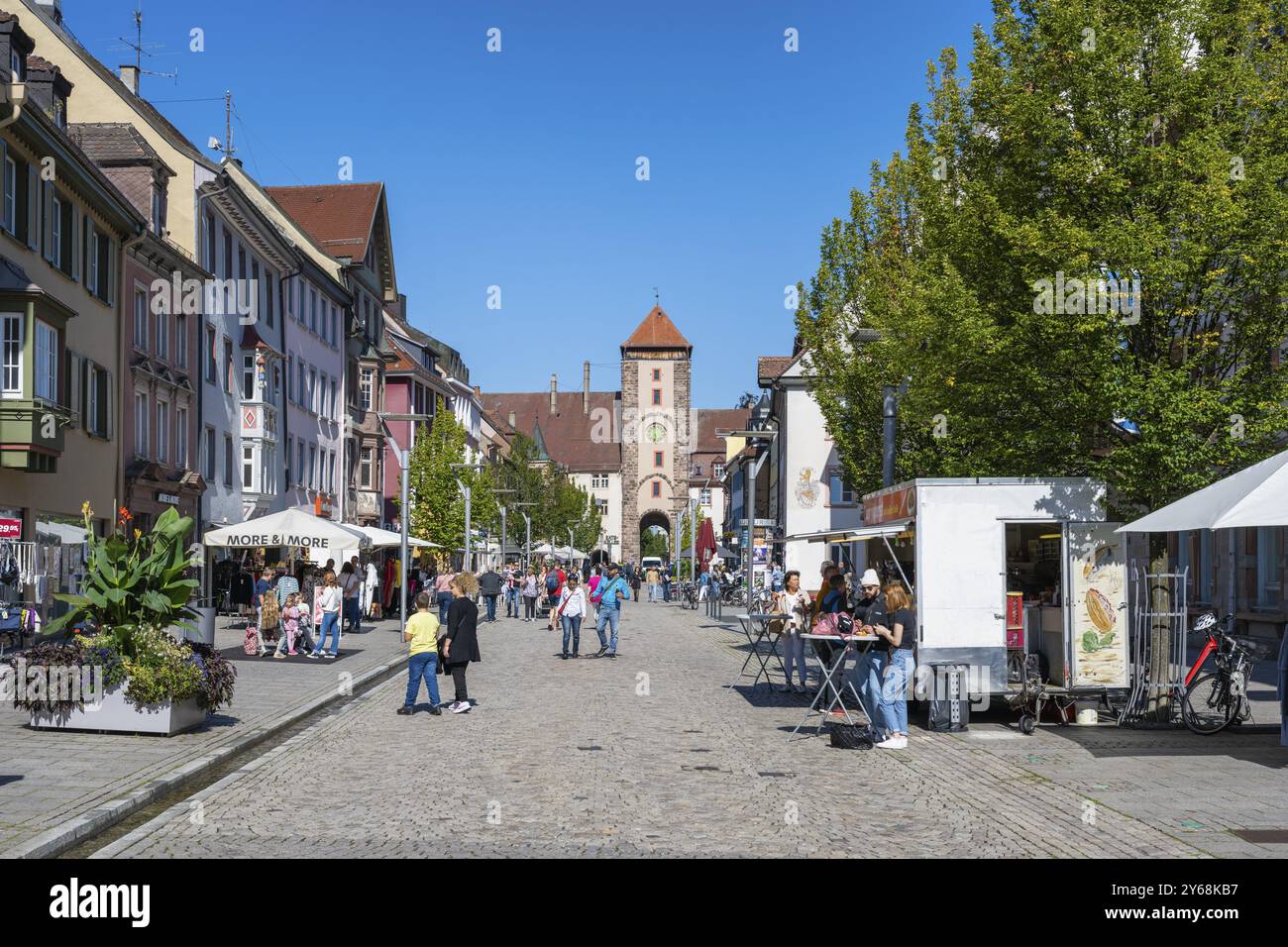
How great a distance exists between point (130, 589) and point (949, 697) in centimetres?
863

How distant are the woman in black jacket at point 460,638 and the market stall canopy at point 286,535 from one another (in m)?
10.8

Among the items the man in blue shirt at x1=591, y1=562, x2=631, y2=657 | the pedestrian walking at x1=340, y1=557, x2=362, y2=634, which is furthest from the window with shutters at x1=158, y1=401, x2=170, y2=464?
the man in blue shirt at x1=591, y1=562, x2=631, y2=657

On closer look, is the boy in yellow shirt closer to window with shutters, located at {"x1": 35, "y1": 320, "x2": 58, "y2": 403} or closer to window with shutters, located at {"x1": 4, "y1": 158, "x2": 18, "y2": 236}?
window with shutters, located at {"x1": 35, "y1": 320, "x2": 58, "y2": 403}

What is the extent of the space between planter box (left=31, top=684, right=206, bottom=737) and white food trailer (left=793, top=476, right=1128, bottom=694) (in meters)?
7.85

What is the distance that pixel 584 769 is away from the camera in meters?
12.8

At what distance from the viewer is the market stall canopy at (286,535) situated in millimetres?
28750

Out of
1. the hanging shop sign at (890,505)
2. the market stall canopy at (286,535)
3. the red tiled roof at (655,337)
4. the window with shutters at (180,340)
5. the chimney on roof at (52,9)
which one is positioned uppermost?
the red tiled roof at (655,337)

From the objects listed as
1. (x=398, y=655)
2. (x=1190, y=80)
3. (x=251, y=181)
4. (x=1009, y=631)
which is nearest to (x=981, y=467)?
(x=1009, y=631)

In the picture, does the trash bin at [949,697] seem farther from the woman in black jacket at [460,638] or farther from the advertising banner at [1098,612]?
the woman in black jacket at [460,638]

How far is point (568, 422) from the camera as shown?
158m

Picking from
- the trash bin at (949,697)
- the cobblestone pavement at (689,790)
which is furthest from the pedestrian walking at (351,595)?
the trash bin at (949,697)

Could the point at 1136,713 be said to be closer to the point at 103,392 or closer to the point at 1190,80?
the point at 1190,80

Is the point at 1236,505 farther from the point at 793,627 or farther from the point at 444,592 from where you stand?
the point at 444,592

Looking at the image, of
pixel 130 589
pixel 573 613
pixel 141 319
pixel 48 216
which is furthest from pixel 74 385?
pixel 130 589
